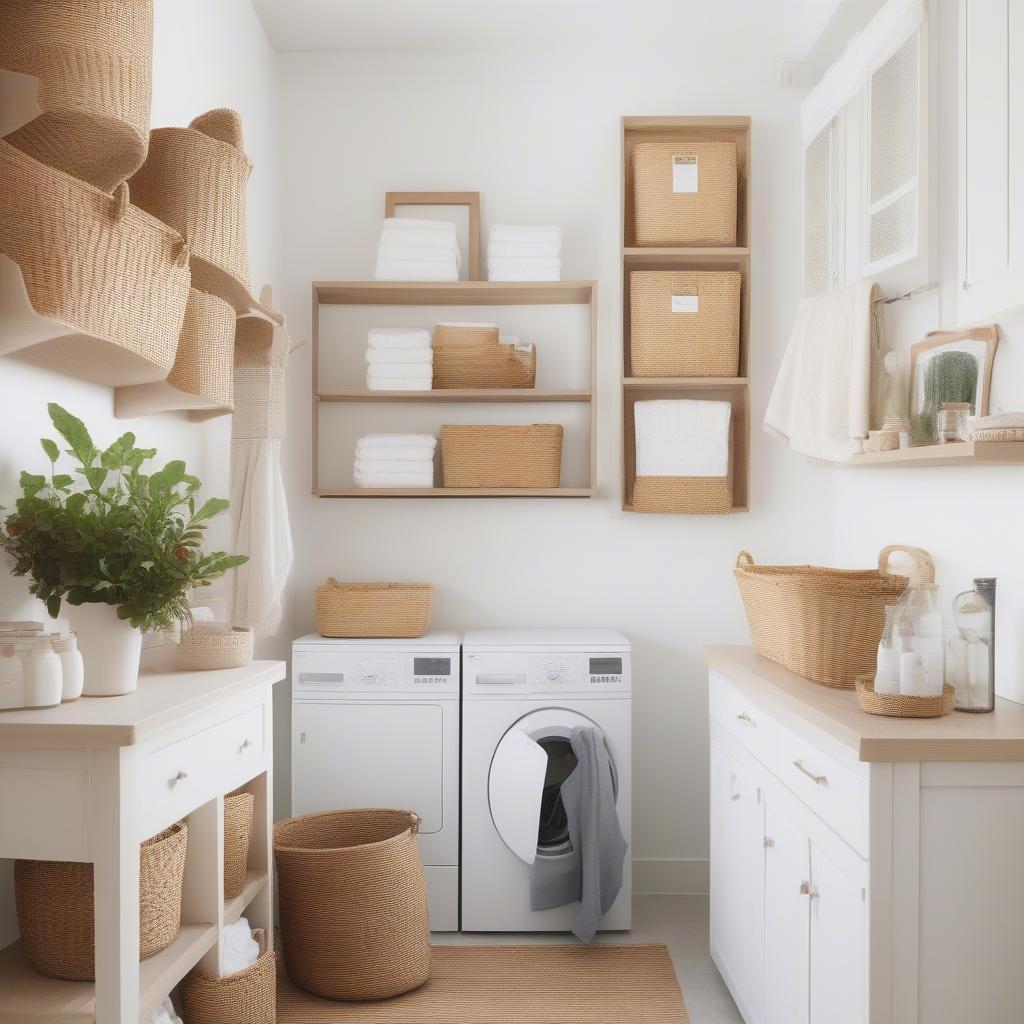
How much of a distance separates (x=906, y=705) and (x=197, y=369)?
62.2 inches

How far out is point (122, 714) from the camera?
5.56ft

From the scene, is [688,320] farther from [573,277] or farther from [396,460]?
[396,460]

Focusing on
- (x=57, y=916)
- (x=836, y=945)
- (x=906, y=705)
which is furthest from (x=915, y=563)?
(x=57, y=916)

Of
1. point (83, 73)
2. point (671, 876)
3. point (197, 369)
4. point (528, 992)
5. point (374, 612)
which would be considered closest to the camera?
point (83, 73)

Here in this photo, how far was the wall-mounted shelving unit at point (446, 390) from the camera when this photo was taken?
11.6 ft

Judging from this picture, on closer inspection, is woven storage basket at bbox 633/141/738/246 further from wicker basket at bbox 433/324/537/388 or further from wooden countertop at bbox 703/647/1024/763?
wooden countertop at bbox 703/647/1024/763

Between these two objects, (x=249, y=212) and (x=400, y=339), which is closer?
(x=249, y=212)

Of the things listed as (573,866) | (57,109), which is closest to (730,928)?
(573,866)

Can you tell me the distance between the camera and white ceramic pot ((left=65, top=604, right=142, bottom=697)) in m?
1.85

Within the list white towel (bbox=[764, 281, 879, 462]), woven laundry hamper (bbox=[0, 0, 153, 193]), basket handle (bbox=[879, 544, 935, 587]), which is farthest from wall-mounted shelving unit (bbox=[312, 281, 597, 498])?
woven laundry hamper (bbox=[0, 0, 153, 193])

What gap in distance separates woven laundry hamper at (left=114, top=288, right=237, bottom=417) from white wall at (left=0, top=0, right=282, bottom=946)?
0.28 ft

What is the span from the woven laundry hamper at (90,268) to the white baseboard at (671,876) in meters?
2.61

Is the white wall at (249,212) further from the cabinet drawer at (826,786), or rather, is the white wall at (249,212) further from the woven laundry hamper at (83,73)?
the cabinet drawer at (826,786)

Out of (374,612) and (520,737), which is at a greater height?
(374,612)
